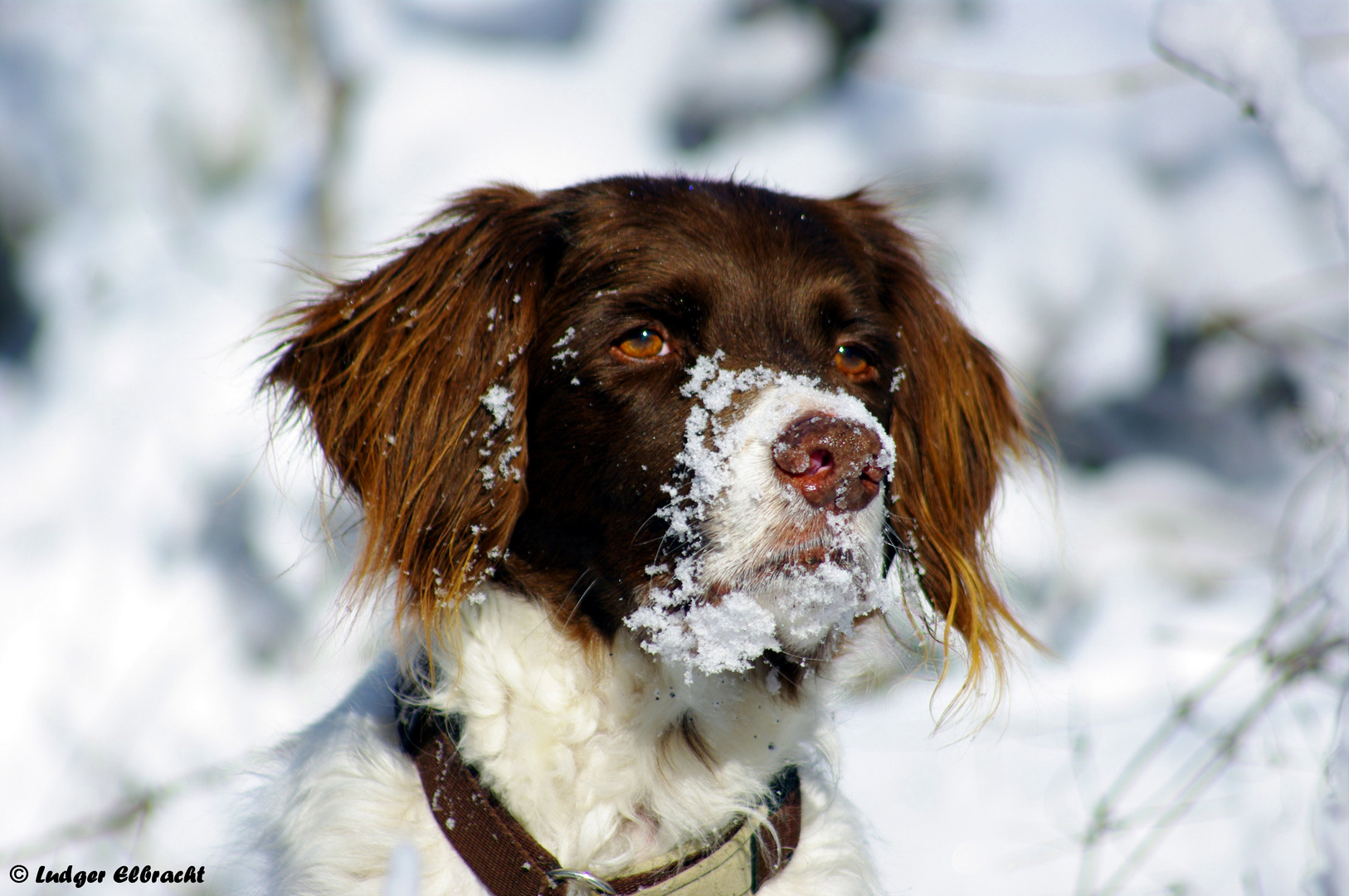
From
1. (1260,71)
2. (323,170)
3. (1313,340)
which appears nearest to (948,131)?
(1313,340)

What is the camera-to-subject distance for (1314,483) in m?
2.21

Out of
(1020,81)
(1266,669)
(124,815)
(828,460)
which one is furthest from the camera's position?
(1020,81)

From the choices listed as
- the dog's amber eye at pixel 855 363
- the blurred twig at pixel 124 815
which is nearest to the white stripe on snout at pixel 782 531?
the dog's amber eye at pixel 855 363

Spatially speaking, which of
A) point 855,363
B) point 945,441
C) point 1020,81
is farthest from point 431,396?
point 1020,81

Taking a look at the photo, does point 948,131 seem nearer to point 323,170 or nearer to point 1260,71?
point 323,170

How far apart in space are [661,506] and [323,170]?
408cm

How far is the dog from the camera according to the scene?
1426 mm

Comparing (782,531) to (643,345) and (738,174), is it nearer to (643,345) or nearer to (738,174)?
(643,345)

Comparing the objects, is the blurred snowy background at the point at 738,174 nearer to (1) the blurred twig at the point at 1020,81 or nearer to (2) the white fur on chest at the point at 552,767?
(1) the blurred twig at the point at 1020,81

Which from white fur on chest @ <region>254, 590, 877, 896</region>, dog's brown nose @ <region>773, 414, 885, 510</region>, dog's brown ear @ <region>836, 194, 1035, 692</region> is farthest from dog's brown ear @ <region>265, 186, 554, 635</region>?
dog's brown ear @ <region>836, 194, 1035, 692</region>

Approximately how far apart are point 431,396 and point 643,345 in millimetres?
375

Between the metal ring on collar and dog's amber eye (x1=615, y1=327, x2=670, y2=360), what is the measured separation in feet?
2.66

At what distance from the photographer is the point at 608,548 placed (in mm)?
1570

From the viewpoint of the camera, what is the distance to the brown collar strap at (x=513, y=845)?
1.46m
